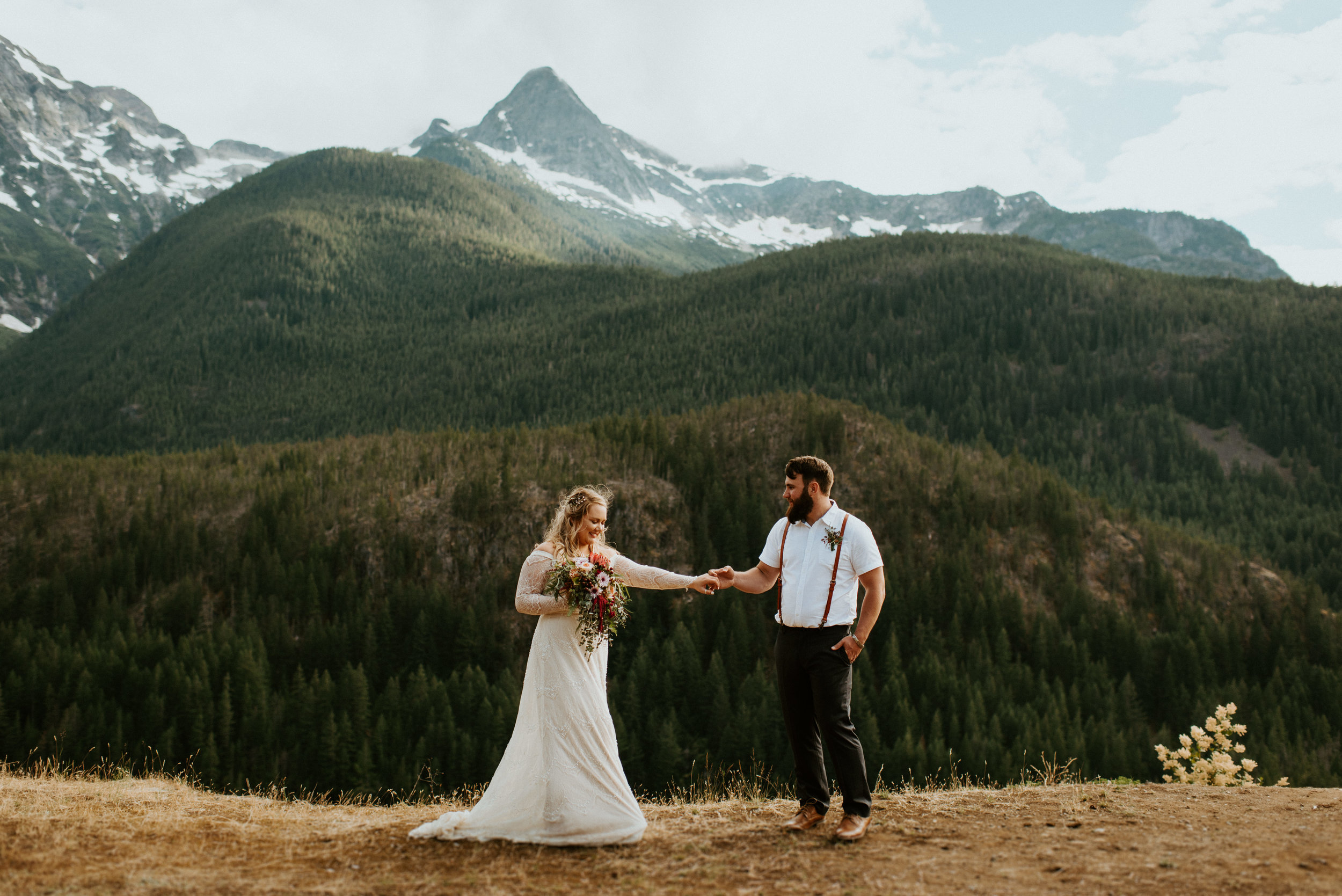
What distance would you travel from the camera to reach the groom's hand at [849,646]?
31.6 ft

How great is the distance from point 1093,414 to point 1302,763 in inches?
5761

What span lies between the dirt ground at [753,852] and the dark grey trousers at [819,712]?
55 centimetres

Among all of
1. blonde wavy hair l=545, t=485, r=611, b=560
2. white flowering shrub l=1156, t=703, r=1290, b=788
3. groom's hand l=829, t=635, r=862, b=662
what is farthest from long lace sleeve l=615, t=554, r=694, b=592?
white flowering shrub l=1156, t=703, r=1290, b=788

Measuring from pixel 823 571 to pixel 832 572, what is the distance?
10 centimetres

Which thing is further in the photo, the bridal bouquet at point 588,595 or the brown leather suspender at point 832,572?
the bridal bouquet at point 588,595

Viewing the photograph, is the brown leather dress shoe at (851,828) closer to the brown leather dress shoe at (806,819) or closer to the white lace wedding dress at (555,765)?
the brown leather dress shoe at (806,819)

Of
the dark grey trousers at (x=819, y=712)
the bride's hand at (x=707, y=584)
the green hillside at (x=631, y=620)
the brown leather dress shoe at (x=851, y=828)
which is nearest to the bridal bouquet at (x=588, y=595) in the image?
the bride's hand at (x=707, y=584)

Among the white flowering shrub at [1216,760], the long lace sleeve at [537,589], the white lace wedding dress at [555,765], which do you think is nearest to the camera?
the white lace wedding dress at [555,765]

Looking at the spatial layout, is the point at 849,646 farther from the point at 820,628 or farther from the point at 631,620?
the point at 631,620

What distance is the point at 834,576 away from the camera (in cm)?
991

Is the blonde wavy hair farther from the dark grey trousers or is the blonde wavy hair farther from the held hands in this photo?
the dark grey trousers

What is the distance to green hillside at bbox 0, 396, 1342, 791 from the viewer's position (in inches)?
2420

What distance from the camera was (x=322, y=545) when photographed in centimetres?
8538

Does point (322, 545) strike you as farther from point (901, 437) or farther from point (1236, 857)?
point (1236, 857)
